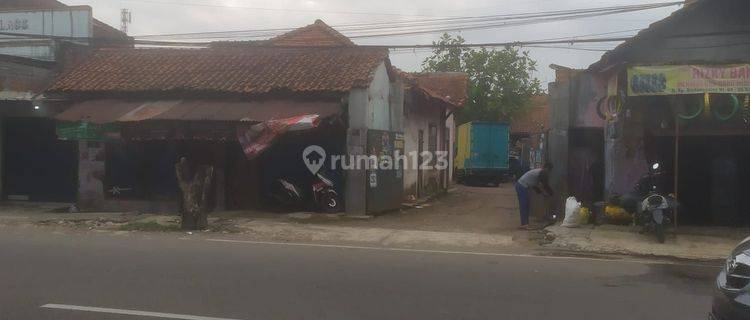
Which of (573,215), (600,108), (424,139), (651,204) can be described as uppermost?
(600,108)

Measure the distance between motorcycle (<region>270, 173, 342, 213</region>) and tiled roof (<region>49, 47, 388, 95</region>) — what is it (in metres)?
2.19

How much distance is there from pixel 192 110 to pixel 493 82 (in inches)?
1208

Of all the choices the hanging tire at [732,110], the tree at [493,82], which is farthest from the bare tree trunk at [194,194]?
the tree at [493,82]

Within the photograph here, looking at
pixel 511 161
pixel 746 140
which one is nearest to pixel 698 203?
pixel 746 140

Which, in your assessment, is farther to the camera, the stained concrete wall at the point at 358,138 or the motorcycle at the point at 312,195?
the motorcycle at the point at 312,195

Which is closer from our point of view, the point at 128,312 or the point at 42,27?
the point at 128,312

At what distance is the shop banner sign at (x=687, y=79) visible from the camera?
11797 mm

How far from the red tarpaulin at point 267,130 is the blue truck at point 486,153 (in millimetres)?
16878

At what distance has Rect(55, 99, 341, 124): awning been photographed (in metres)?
15.1

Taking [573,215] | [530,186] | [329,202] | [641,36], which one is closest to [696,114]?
[641,36]

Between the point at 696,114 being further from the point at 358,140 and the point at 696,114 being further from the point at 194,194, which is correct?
the point at 194,194

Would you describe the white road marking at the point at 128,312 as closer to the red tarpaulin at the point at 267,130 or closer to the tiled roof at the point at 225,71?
the red tarpaulin at the point at 267,130

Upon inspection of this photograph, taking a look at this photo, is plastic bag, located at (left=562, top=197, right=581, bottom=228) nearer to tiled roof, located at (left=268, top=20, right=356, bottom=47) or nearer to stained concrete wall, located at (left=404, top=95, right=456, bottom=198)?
stained concrete wall, located at (left=404, top=95, right=456, bottom=198)

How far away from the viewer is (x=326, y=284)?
307 inches
